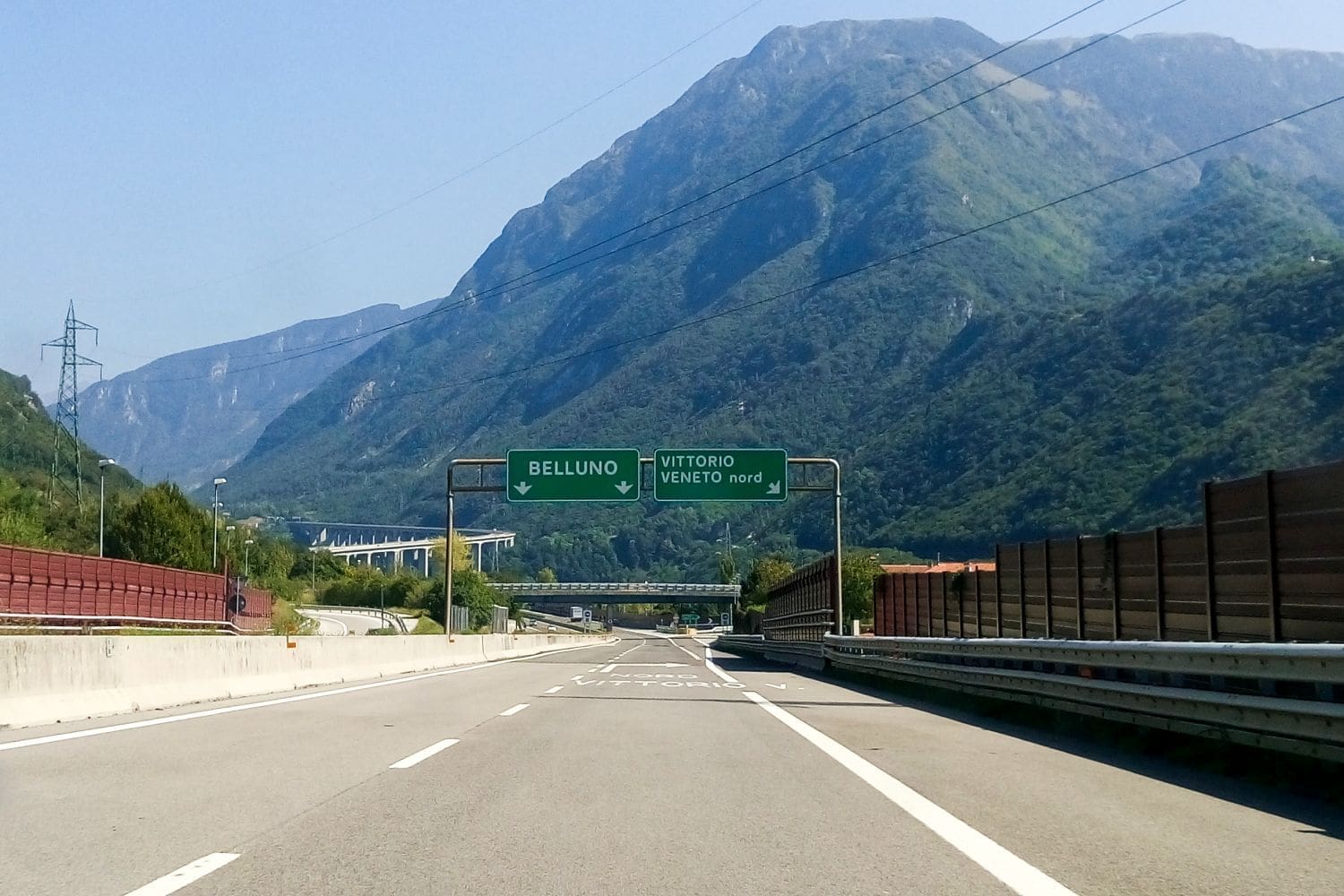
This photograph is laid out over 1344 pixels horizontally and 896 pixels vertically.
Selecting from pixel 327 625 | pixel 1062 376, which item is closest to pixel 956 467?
pixel 1062 376

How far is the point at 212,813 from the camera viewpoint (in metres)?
8.46

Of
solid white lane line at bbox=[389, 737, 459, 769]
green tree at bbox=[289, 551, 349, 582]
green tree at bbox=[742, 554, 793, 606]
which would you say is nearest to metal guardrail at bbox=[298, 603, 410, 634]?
green tree at bbox=[289, 551, 349, 582]

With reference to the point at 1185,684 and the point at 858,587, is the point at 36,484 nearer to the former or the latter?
A: the point at 858,587

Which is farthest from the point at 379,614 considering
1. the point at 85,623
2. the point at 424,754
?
the point at 424,754

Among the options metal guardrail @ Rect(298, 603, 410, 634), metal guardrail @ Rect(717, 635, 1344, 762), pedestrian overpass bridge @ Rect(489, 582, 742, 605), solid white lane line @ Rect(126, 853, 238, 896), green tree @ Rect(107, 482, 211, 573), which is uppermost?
green tree @ Rect(107, 482, 211, 573)

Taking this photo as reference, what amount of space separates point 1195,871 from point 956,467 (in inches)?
5196

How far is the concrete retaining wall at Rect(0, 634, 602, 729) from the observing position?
13.9m

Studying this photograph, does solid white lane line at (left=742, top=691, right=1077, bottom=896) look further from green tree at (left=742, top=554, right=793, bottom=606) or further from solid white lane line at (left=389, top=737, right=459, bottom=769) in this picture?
green tree at (left=742, top=554, right=793, bottom=606)

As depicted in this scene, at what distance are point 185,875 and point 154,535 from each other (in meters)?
101

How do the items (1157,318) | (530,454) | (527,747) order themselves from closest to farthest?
(527,747) → (530,454) → (1157,318)

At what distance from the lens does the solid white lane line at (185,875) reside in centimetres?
627

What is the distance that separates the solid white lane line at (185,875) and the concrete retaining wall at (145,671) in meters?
7.60

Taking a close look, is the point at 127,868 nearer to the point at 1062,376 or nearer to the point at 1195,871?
the point at 1195,871

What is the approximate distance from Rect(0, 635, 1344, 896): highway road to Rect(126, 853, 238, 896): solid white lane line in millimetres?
19
